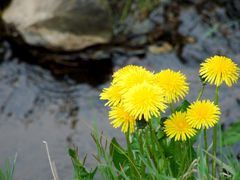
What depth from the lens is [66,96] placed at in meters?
3.83

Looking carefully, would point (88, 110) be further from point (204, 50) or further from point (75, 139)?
point (204, 50)

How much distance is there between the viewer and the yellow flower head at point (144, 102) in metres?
1.49

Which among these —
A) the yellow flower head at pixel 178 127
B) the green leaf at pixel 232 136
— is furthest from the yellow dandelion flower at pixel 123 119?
the green leaf at pixel 232 136

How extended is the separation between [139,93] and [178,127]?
234 mm

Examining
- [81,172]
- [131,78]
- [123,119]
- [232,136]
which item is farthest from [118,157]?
[232,136]

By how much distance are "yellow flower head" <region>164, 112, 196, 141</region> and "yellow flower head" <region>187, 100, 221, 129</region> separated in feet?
0.09

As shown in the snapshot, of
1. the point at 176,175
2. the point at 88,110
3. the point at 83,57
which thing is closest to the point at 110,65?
the point at 83,57

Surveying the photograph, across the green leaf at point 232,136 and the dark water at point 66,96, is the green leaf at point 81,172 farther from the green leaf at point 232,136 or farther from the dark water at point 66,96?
the dark water at point 66,96

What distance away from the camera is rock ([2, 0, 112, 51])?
13.9 ft

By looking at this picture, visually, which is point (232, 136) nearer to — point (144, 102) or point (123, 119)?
point (123, 119)

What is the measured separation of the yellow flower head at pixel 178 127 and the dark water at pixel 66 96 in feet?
4.79

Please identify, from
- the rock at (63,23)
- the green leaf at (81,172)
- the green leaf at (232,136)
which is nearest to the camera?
the green leaf at (81,172)

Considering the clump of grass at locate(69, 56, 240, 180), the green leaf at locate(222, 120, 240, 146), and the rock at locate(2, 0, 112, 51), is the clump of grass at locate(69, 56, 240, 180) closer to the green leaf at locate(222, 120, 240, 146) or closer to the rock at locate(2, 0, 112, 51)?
the green leaf at locate(222, 120, 240, 146)

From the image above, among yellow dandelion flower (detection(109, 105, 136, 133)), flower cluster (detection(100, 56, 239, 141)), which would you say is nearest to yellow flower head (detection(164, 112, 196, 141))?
flower cluster (detection(100, 56, 239, 141))
